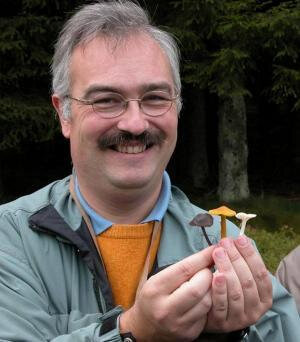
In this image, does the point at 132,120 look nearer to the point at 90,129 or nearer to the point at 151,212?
the point at 90,129

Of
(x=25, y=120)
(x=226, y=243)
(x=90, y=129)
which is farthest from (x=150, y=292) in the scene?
(x=25, y=120)

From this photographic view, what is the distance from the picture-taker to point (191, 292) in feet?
6.59

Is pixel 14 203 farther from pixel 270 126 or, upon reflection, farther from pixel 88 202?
pixel 270 126

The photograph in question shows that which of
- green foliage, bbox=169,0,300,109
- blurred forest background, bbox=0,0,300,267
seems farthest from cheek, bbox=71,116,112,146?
green foliage, bbox=169,0,300,109

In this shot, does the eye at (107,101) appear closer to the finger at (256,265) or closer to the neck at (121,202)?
the neck at (121,202)

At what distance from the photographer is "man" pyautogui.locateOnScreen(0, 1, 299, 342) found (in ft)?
7.61

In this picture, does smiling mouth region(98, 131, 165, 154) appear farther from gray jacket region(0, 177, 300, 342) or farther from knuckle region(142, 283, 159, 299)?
knuckle region(142, 283, 159, 299)

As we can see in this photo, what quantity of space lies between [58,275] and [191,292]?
2.22 ft

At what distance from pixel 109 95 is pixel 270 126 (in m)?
20.4

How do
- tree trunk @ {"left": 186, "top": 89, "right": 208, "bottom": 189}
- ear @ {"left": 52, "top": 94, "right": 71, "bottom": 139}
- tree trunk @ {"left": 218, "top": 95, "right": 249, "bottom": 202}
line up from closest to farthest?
ear @ {"left": 52, "top": 94, "right": 71, "bottom": 139}
tree trunk @ {"left": 218, "top": 95, "right": 249, "bottom": 202}
tree trunk @ {"left": 186, "top": 89, "right": 208, "bottom": 189}

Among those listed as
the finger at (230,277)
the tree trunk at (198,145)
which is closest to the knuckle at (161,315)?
the finger at (230,277)

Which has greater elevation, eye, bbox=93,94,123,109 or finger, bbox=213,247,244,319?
eye, bbox=93,94,123,109

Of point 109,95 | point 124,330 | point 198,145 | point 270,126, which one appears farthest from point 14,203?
point 270,126

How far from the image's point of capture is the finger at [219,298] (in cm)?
203
